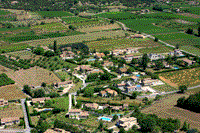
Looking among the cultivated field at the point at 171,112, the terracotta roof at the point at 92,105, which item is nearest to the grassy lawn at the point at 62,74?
the terracotta roof at the point at 92,105

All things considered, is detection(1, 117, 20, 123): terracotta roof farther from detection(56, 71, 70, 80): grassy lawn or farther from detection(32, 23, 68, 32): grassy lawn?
detection(32, 23, 68, 32): grassy lawn

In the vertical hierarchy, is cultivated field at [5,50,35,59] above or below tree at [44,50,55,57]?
below

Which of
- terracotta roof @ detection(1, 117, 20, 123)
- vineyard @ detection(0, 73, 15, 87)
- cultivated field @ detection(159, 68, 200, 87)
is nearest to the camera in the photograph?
terracotta roof @ detection(1, 117, 20, 123)

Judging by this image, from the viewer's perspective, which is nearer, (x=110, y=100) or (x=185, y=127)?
(x=185, y=127)

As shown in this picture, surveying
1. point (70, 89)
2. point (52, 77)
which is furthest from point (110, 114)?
point (52, 77)

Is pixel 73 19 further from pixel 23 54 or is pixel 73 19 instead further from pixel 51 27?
pixel 23 54

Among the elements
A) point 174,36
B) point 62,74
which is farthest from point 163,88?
point 174,36

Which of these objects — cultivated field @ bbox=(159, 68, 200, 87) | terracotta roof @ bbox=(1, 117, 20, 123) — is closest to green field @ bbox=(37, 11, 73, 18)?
cultivated field @ bbox=(159, 68, 200, 87)
